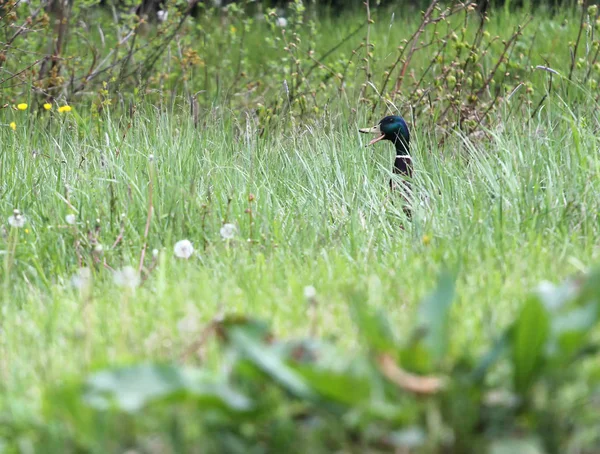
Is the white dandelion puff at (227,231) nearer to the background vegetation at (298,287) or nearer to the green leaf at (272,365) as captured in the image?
the background vegetation at (298,287)

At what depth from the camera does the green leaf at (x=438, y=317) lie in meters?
1.58

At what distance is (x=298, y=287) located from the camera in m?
2.53

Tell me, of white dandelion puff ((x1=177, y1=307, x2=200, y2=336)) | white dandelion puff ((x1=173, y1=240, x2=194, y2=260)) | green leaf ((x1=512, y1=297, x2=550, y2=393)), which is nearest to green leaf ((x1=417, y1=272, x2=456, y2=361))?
green leaf ((x1=512, y1=297, x2=550, y2=393))

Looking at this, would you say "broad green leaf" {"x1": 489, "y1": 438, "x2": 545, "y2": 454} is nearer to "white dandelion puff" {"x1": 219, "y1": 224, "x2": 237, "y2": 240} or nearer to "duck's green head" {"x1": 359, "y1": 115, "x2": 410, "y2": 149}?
"white dandelion puff" {"x1": 219, "y1": 224, "x2": 237, "y2": 240}

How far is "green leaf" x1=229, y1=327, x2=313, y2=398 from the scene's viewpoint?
1.56m

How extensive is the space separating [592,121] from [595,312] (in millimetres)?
3268

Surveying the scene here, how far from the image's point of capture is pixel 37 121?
17.2 feet

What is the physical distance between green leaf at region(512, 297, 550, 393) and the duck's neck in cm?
268

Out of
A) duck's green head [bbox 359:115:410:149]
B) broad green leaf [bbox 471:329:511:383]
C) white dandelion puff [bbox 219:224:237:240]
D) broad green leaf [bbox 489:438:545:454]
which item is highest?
broad green leaf [bbox 471:329:511:383]

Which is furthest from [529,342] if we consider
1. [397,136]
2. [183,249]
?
[397,136]

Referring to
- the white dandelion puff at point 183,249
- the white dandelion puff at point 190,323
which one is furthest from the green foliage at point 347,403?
the white dandelion puff at point 183,249

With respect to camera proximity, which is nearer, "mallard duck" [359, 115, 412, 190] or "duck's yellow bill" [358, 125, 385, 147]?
"mallard duck" [359, 115, 412, 190]

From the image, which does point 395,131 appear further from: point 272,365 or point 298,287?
point 272,365

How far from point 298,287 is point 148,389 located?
3.36 ft
